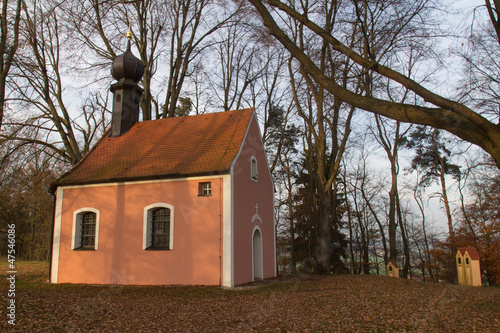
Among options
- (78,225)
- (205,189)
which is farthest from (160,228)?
(78,225)

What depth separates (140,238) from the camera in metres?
13.6

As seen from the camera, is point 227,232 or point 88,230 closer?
point 227,232

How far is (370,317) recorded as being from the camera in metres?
7.25

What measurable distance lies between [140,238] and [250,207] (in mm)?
4147

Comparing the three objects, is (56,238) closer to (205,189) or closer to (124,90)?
(205,189)

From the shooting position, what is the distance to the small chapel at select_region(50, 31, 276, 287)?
12.8 metres

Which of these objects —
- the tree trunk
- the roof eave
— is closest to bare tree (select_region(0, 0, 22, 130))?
the roof eave

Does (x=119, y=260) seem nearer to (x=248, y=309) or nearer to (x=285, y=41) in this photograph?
(x=248, y=309)

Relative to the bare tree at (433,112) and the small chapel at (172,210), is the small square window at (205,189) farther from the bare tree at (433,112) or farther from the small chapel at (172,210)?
the bare tree at (433,112)

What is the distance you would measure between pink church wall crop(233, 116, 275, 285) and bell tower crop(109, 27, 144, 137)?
6.25 metres

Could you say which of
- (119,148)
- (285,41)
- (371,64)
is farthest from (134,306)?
(119,148)

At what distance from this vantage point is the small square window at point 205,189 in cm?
1322

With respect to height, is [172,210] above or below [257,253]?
above

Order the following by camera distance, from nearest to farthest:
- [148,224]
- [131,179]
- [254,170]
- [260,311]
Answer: [260,311], [148,224], [131,179], [254,170]
